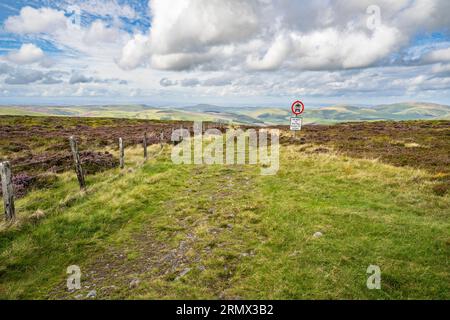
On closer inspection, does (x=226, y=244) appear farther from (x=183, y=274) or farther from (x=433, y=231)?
(x=433, y=231)

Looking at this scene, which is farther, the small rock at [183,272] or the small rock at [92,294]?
the small rock at [183,272]

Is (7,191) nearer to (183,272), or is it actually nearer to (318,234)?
(183,272)

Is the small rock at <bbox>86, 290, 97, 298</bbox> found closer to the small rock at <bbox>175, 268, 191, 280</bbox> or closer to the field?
the field

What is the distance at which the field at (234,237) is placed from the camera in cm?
542

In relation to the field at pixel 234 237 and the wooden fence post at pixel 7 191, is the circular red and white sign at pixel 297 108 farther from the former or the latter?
the wooden fence post at pixel 7 191

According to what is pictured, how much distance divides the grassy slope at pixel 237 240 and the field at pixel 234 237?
0.10 ft

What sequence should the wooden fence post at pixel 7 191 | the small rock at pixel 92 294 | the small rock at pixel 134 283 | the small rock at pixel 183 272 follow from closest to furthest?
the small rock at pixel 92 294 → the small rock at pixel 134 283 → the small rock at pixel 183 272 → the wooden fence post at pixel 7 191

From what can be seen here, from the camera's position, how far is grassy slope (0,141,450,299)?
17.8 ft

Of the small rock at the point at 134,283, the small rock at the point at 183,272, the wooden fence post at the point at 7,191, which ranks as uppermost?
the wooden fence post at the point at 7,191

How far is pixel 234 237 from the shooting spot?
7.55m

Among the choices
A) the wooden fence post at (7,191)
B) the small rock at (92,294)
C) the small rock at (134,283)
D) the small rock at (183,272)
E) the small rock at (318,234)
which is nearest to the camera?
the small rock at (92,294)

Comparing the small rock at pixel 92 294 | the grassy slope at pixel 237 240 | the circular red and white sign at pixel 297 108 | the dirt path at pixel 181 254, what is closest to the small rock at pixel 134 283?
the dirt path at pixel 181 254
